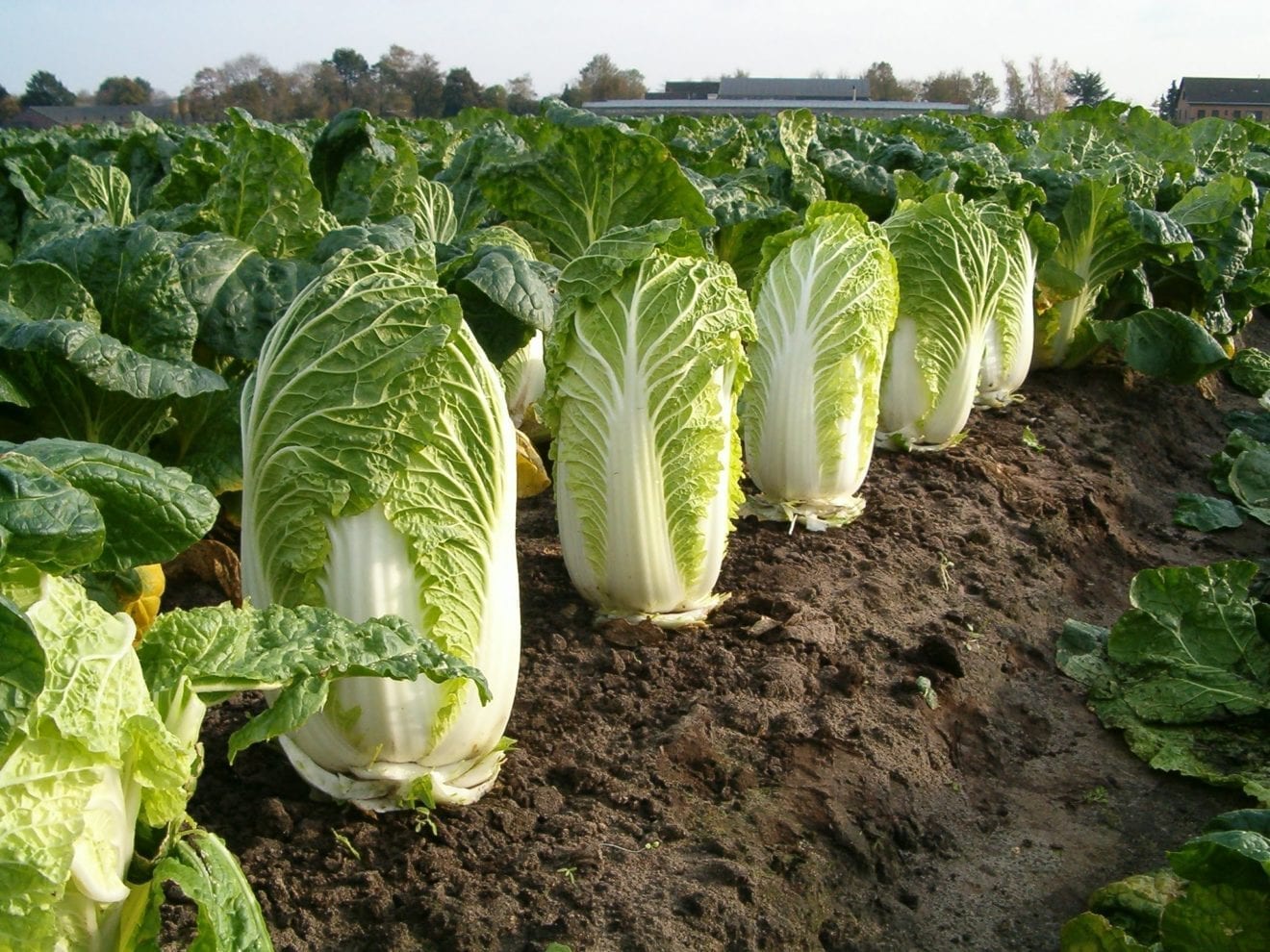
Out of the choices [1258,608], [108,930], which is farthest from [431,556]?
[1258,608]

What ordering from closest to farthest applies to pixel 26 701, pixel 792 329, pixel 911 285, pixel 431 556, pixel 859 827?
1. pixel 26 701
2. pixel 431 556
3. pixel 859 827
4. pixel 792 329
5. pixel 911 285

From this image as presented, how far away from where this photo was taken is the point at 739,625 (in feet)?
15.3

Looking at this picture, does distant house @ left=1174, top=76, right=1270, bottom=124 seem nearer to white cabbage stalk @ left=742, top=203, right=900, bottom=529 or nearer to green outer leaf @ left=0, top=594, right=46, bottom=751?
white cabbage stalk @ left=742, top=203, right=900, bottom=529

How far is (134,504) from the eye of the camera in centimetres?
234

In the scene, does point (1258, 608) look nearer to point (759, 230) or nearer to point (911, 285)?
point (911, 285)

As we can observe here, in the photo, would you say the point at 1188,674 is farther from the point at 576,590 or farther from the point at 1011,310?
the point at 1011,310

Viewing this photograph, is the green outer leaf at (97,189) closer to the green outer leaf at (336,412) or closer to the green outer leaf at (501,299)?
the green outer leaf at (501,299)

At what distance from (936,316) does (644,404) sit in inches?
115

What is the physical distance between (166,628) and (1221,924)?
2638 millimetres

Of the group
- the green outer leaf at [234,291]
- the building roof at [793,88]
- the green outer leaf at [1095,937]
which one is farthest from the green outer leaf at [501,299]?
the building roof at [793,88]

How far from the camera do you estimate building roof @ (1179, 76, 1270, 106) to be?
83500 mm

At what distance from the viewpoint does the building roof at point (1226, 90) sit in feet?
274

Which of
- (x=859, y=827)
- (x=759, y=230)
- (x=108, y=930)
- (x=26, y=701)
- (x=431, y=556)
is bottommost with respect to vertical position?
(x=859, y=827)

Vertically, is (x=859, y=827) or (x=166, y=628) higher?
(x=166, y=628)
